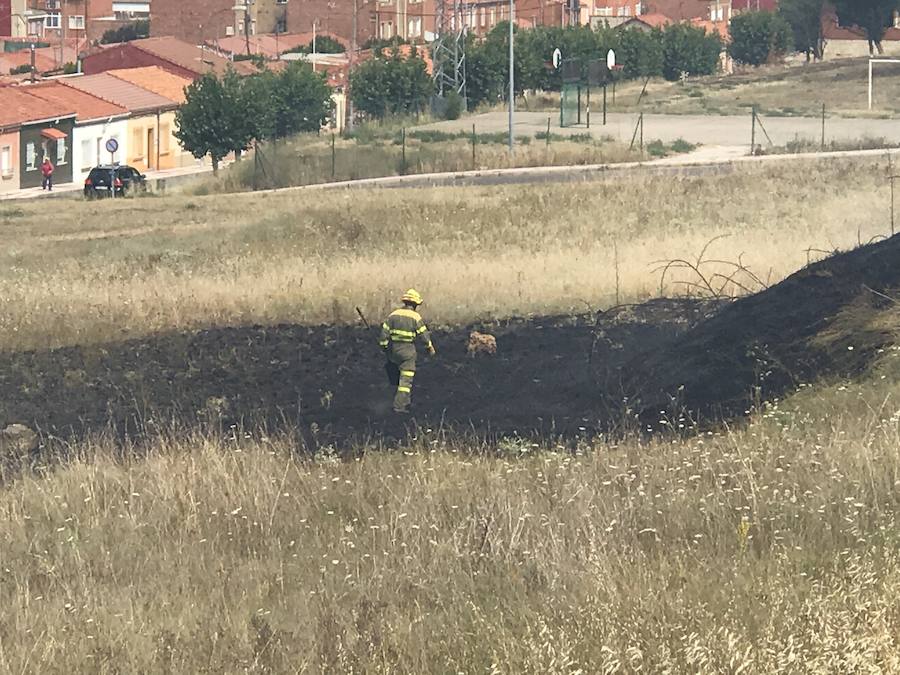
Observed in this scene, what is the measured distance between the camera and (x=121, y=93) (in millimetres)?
67562

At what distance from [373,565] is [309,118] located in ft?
207

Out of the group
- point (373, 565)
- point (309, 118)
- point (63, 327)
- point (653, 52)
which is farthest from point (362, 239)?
point (653, 52)

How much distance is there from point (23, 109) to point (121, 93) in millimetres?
10635

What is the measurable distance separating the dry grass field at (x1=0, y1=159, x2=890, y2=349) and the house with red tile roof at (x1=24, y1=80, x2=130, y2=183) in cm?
2409

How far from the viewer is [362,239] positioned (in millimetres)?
26469

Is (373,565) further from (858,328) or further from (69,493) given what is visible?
(858,328)

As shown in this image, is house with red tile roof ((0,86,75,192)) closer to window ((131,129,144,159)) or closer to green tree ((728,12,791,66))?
window ((131,129,144,159))

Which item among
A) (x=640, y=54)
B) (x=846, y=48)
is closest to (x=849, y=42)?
(x=846, y=48)

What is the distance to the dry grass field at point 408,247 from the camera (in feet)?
59.9

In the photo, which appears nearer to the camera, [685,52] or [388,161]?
[388,161]

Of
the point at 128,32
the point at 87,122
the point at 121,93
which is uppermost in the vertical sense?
the point at 128,32

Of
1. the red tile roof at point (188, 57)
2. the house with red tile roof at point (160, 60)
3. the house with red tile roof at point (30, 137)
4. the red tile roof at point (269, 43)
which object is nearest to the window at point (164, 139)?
the house with red tile roof at point (30, 137)

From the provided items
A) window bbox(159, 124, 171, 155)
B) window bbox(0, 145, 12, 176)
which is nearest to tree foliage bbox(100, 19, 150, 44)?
window bbox(159, 124, 171, 155)

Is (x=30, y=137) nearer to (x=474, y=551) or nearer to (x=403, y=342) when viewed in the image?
(x=403, y=342)
